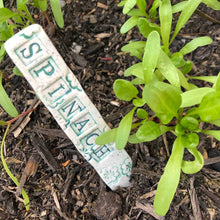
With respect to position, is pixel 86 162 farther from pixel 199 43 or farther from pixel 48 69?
pixel 199 43

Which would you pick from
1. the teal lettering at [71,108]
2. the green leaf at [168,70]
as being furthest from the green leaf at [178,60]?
the teal lettering at [71,108]

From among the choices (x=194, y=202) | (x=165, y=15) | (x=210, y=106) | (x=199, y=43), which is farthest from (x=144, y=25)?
(x=194, y=202)

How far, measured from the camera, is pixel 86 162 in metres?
1.25

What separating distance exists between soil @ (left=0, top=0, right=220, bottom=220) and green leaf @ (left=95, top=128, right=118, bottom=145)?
0.80 feet

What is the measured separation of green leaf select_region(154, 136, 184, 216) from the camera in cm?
86

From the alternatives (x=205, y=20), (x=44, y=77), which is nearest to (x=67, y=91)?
(x=44, y=77)

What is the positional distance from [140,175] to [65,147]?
411 mm

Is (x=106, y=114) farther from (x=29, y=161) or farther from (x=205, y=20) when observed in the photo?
(x=205, y=20)

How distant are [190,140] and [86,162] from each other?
568 mm

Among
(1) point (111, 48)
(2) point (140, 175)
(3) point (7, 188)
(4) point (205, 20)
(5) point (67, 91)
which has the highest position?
(5) point (67, 91)

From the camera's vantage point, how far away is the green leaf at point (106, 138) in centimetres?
98

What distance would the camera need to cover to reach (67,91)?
A: 2.95 feet

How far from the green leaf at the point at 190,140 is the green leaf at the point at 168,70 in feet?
0.62

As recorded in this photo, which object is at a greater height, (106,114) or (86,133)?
(86,133)
